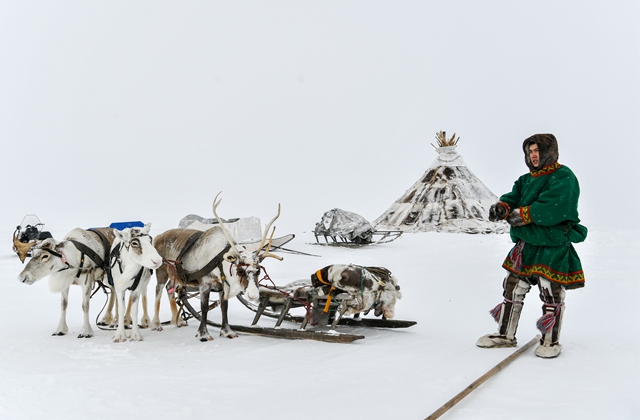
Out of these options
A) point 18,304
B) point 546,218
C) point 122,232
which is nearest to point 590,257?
point 546,218

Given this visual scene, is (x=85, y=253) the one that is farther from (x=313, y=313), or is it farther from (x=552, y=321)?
(x=552, y=321)

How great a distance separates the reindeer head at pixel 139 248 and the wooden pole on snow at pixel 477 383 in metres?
2.91

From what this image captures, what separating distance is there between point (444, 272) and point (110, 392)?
6.49 meters

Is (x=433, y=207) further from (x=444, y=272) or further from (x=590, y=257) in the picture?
(x=444, y=272)

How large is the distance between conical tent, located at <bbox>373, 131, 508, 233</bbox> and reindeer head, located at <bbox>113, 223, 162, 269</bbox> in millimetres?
13464

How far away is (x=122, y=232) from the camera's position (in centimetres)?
476

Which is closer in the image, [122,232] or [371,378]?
[371,378]

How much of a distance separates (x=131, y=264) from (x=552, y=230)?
12.3 ft

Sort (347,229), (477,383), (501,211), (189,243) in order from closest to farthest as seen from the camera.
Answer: (477,383)
(501,211)
(189,243)
(347,229)

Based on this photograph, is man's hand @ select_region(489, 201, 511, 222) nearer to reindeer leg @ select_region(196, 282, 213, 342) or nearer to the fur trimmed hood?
the fur trimmed hood

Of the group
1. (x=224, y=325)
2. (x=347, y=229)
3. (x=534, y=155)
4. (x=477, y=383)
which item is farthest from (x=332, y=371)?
(x=347, y=229)

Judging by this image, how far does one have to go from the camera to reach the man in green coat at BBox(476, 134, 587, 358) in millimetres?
4148

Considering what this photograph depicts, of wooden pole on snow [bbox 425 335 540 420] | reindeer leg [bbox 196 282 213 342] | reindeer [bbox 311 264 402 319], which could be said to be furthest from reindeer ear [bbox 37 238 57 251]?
wooden pole on snow [bbox 425 335 540 420]

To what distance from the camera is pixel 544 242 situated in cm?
422
